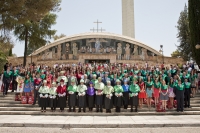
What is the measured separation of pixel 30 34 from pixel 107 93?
20336 millimetres

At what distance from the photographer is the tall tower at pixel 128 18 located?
5406cm

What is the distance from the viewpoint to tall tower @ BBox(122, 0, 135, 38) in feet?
177

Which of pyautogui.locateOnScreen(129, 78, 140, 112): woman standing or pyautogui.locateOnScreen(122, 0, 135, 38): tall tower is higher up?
pyautogui.locateOnScreen(122, 0, 135, 38): tall tower

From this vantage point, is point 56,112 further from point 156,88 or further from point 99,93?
point 156,88

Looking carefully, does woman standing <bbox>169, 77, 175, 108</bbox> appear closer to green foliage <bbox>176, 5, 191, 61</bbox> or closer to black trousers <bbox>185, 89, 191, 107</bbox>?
black trousers <bbox>185, 89, 191, 107</bbox>

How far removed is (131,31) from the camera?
2119 inches

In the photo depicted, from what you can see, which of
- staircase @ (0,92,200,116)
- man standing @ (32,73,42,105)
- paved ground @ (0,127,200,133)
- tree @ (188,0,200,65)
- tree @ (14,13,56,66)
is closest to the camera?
paved ground @ (0,127,200,133)

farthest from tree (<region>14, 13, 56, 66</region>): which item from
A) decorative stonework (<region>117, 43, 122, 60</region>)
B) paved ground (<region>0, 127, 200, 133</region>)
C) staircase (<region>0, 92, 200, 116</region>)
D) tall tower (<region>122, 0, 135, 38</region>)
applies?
tall tower (<region>122, 0, 135, 38</region>)

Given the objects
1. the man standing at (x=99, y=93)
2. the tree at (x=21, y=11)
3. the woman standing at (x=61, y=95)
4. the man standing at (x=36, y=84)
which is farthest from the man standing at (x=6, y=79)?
the man standing at (x=99, y=93)

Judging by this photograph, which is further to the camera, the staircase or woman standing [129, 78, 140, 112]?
woman standing [129, 78, 140, 112]

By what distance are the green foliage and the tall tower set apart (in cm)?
1718

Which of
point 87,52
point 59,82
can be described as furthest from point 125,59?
point 59,82

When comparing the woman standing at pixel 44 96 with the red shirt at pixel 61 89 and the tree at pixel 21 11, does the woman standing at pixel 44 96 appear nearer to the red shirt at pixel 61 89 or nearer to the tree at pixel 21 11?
the red shirt at pixel 61 89

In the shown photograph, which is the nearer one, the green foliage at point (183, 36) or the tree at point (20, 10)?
the tree at point (20, 10)
